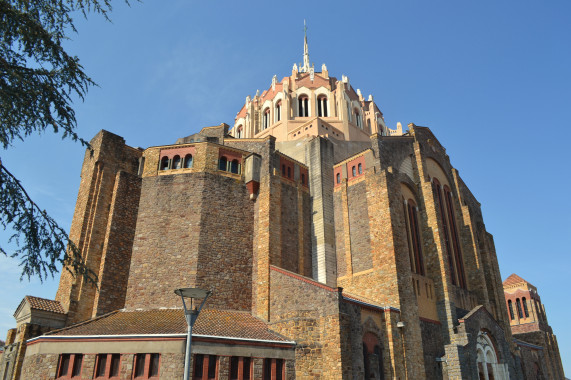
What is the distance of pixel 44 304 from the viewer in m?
19.7

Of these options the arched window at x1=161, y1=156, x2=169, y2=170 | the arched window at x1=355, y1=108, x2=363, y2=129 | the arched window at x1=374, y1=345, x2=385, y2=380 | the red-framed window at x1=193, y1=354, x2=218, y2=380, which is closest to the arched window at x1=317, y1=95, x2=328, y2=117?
the arched window at x1=355, y1=108, x2=363, y2=129

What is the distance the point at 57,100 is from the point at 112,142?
1508cm

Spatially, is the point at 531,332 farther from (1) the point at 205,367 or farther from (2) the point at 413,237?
(1) the point at 205,367

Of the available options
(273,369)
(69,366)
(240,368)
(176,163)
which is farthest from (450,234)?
(69,366)

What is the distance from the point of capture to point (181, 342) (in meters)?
16.4

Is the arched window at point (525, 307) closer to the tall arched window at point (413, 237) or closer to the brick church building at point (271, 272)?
the brick church building at point (271, 272)

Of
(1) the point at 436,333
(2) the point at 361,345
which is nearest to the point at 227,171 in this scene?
(2) the point at 361,345

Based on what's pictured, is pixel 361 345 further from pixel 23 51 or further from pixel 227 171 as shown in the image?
pixel 23 51

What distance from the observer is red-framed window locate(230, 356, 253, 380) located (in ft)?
55.6

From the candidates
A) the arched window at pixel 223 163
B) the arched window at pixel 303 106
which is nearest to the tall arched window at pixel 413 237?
the arched window at pixel 223 163

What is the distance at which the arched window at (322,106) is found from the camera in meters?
39.2

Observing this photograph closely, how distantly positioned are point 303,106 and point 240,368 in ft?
87.9

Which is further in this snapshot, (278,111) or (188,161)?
(278,111)

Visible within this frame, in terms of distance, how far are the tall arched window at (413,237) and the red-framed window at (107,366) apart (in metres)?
15.7
